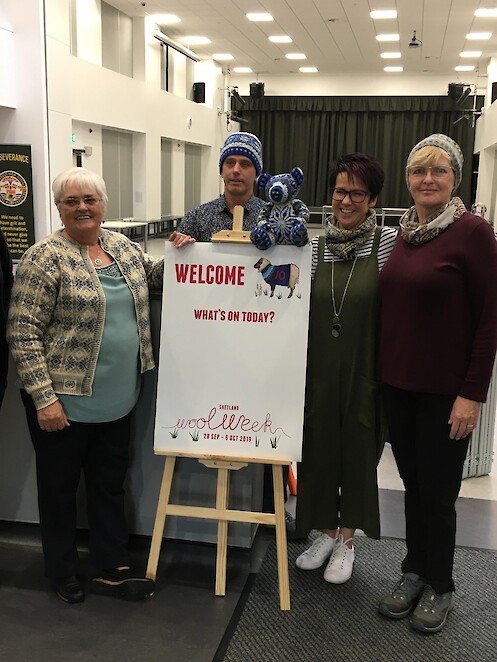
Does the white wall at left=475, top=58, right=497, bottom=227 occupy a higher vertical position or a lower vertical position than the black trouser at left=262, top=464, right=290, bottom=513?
higher

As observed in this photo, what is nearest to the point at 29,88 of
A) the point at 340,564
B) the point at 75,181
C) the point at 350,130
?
the point at 75,181

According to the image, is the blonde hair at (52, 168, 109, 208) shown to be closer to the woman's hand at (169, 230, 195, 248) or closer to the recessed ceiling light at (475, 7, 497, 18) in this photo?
the woman's hand at (169, 230, 195, 248)

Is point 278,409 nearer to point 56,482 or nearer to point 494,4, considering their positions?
point 56,482

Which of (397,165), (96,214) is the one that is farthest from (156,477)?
(397,165)

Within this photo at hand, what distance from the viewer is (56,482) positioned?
202cm

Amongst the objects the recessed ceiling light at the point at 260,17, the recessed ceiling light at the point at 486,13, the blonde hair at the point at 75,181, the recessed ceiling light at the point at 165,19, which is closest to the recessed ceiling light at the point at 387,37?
the recessed ceiling light at the point at 486,13

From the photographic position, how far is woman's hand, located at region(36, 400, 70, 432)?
1.88 m

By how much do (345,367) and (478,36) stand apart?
10.6m

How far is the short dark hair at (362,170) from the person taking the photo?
1.91 m

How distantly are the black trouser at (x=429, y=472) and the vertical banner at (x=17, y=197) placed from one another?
4.65 metres

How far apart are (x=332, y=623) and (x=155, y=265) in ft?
4.23

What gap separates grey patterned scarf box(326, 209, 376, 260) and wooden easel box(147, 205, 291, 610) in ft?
0.90

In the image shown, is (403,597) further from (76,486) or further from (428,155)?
(428,155)

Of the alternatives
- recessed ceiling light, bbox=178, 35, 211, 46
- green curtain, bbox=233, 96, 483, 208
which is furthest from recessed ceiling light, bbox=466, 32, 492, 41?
recessed ceiling light, bbox=178, 35, 211, 46
